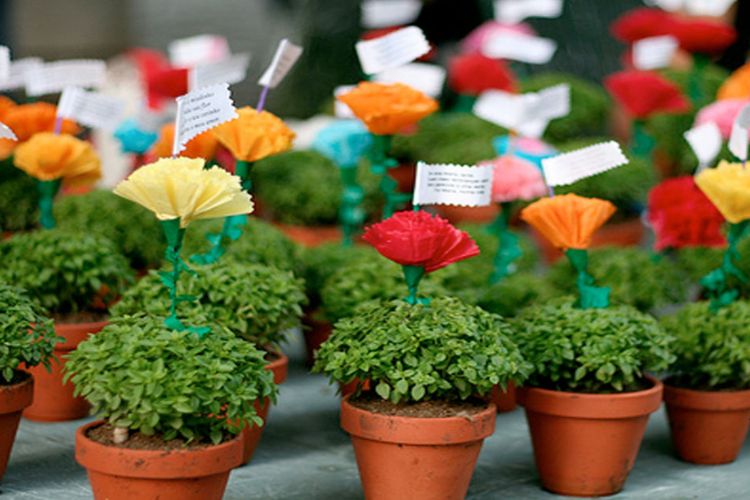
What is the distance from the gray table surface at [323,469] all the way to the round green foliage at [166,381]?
436mm

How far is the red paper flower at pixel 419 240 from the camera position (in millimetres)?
2750

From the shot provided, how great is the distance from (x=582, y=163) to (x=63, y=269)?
141 cm

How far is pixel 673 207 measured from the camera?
3662 mm

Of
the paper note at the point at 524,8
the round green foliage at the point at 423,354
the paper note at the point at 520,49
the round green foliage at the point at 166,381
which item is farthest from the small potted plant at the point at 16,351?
the paper note at the point at 524,8

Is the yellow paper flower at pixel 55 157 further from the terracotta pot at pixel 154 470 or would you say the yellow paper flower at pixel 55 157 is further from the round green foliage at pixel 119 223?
the terracotta pot at pixel 154 470

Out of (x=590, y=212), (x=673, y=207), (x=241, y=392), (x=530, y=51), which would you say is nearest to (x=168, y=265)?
(x=241, y=392)

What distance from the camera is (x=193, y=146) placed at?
3451 mm

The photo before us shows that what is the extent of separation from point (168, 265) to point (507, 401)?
3.64 ft

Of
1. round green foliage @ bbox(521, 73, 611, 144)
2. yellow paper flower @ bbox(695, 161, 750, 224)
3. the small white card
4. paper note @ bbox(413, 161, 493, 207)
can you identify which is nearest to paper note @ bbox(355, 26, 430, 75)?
the small white card

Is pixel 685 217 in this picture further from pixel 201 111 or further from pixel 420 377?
pixel 201 111

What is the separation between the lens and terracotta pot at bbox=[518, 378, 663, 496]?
9.66 feet

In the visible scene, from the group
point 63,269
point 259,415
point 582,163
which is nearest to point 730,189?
point 582,163

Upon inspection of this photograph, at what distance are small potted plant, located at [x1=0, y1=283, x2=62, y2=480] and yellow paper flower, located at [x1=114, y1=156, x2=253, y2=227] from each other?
1.40ft

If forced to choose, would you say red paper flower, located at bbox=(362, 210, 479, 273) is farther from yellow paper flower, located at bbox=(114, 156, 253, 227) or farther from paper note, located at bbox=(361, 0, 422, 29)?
paper note, located at bbox=(361, 0, 422, 29)
